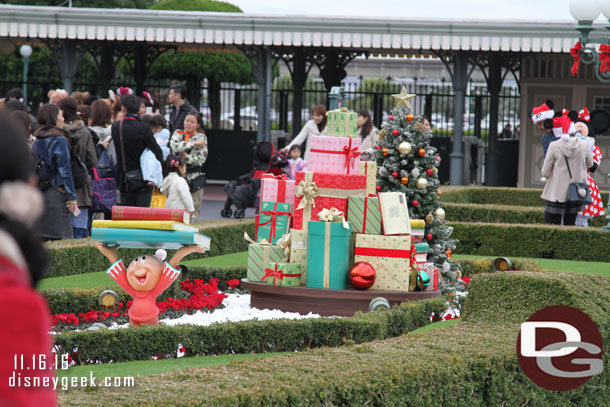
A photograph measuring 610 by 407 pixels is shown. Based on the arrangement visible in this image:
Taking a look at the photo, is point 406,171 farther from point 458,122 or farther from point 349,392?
point 458,122

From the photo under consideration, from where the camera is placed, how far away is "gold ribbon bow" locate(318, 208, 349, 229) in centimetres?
714

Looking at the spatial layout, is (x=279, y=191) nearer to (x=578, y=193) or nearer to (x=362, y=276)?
(x=362, y=276)

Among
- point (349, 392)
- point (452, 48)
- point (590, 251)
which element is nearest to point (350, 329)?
point (349, 392)

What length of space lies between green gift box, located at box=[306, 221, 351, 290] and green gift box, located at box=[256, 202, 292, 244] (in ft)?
1.65

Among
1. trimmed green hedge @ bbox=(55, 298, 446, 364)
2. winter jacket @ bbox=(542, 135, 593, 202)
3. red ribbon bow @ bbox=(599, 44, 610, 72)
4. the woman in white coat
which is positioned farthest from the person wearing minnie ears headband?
the woman in white coat

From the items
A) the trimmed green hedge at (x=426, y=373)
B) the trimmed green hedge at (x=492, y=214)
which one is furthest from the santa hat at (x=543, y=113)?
the trimmed green hedge at (x=426, y=373)

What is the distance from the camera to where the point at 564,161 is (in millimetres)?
12172

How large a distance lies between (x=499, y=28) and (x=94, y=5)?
75.9ft

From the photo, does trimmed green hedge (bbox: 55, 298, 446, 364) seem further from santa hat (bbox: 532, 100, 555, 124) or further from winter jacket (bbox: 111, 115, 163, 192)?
santa hat (bbox: 532, 100, 555, 124)

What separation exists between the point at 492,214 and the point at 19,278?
12345mm

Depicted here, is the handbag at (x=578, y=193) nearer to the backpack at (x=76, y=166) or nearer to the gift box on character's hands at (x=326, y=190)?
the gift box on character's hands at (x=326, y=190)

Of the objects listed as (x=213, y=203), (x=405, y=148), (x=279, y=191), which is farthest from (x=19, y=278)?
(x=213, y=203)

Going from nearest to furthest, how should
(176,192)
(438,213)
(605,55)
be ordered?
(438,213)
(176,192)
(605,55)

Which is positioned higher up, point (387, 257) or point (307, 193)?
point (307, 193)
